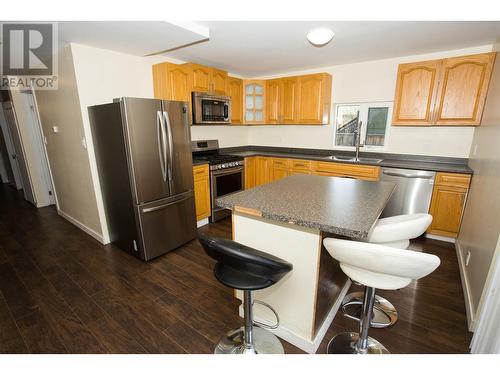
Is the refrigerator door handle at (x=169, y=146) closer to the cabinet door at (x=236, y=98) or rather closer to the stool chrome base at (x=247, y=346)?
the stool chrome base at (x=247, y=346)

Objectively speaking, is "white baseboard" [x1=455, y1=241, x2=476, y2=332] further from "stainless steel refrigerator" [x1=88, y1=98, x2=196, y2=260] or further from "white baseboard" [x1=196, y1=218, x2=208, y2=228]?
"white baseboard" [x1=196, y1=218, x2=208, y2=228]

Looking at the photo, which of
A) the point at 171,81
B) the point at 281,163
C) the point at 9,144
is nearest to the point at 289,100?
the point at 281,163

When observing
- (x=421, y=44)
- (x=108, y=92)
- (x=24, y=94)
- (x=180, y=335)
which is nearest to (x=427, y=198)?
(x=421, y=44)

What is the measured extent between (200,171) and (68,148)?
5.56ft

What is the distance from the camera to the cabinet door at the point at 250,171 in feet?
14.6

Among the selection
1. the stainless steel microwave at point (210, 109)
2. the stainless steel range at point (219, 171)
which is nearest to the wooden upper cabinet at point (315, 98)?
the stainless steel microwave at point (210, 109)

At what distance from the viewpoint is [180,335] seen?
→ 5.77 feet

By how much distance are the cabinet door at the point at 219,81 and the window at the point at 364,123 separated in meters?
1.94

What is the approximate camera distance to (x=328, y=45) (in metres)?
2.99

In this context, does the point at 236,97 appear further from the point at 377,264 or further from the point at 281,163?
the point at 377,264

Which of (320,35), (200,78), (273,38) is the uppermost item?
(273,38)

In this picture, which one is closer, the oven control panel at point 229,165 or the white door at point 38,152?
the oven control panel at point 229,165

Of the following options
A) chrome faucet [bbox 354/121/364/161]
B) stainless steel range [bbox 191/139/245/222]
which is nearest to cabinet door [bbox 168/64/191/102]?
stainless steel range [bbox 191/139/245/222]
